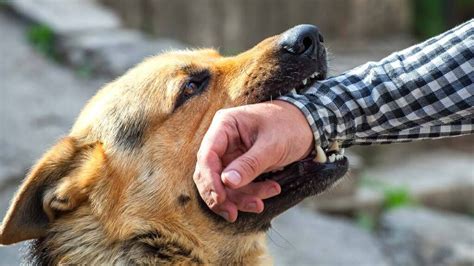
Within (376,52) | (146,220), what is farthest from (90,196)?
(376,52)

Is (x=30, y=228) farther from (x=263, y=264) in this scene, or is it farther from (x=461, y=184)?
(x=461, y=184)

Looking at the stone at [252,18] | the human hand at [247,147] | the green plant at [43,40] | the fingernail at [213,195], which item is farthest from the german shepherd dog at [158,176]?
the stone at [252,18]

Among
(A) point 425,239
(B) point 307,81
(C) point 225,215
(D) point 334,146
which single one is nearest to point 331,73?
(B) point 307,81

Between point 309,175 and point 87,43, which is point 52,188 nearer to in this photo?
point 309,175

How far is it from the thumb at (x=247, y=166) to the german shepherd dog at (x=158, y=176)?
49 cm

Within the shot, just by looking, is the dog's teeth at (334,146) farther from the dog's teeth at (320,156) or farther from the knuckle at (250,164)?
the knuckle at (250,164)

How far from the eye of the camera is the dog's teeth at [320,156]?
354cm

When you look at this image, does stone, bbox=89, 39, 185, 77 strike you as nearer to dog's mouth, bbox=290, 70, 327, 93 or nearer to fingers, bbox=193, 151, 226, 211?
dog's mouth, bbox=290, 70, 327, 93

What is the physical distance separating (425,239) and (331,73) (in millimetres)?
2597

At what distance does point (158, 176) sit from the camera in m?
3.88

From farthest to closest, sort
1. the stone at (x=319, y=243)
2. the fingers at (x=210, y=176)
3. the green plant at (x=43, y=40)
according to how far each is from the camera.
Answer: the green plant at (x=43, y=40), the stone at (x=319, y=243), the fingers at (x=210, y=176)

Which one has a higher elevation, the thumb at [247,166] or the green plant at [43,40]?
the thumb at [247,166]

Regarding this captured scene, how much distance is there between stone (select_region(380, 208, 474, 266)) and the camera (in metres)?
6.91

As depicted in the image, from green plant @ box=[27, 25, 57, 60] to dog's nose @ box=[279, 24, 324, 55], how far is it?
5.32m
